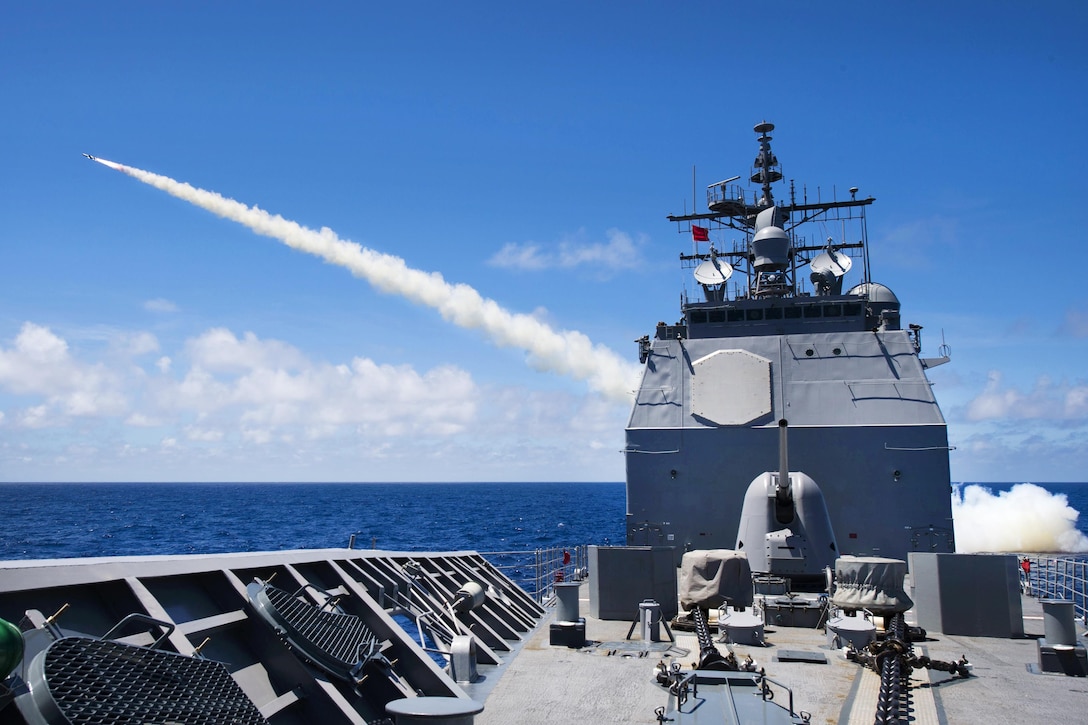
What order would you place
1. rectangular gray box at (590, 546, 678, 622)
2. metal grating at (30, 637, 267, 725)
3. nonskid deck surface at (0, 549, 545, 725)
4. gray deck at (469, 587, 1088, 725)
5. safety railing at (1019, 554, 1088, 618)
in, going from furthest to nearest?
1. safety railing at (1019, 554, 1088, 618)
2. rectangular gray box at (590, 546, 678, 622)
3. gray deck at (469, 587, 1088, 725)
4. nonskid deck surface at (0, 549, 545, 725)
5. metal grating at (30, 637, 267, 725)

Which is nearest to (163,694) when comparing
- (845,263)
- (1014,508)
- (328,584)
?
(328,584)

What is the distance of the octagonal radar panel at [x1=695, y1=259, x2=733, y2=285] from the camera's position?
2098 centimetres

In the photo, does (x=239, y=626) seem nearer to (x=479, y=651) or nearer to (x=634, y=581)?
(x=479, y=651)

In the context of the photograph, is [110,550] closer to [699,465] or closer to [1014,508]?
[699,465]

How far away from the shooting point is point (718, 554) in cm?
1244

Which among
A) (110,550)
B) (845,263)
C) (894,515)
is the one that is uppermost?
(845,263)

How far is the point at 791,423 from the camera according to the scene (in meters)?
18.0

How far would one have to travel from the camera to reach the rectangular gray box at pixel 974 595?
11.8 meters

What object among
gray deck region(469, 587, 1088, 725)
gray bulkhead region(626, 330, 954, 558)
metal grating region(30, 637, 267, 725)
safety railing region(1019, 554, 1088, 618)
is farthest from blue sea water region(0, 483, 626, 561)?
metal grating region(30, 637, 267, 725)

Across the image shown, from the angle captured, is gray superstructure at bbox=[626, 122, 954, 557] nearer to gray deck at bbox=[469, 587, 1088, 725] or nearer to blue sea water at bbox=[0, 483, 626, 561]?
gray deck at bbox=[469, 587, 1088, 725]

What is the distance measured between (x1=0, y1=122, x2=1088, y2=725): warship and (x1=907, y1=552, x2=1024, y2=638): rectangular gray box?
1.1 inches

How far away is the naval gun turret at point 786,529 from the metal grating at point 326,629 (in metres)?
9.21

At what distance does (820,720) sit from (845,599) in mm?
4709

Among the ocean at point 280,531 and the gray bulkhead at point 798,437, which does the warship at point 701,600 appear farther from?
the ocean at point 280,531
